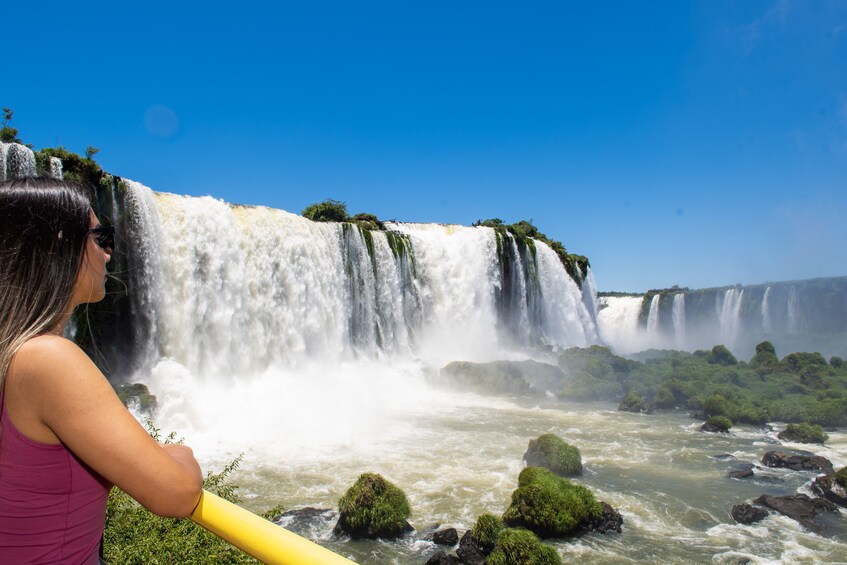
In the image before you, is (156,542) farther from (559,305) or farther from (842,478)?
(559,305)

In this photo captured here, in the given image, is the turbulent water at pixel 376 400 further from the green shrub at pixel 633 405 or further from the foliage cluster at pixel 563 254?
the foliage cluster at pixel 563 254

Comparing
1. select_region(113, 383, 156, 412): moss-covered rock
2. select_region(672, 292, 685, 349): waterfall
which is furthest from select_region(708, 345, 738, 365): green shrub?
select_region(113, 383, 156, 412): moss-covered rock

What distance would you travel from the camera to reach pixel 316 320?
23297mm

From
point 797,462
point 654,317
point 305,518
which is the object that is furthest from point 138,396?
point 654,317

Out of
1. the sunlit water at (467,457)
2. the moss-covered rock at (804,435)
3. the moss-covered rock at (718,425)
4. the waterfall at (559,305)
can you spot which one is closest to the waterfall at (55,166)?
the sunlit water at (467,457)

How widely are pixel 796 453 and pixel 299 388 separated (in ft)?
51.1

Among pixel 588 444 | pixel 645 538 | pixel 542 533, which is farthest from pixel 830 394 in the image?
pixel 542 533

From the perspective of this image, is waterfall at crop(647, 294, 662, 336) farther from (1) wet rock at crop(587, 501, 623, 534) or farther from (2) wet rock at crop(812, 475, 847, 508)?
(1) wet rock at crop(587, 501, 623, 534)

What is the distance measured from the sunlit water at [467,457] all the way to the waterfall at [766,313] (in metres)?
30.4

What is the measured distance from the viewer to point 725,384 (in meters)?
24.3

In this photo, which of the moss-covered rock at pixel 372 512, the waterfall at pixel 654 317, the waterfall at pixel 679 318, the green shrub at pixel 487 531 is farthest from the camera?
the waterfall at pixel 654 317

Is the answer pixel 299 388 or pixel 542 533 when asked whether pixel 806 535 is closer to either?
pixel 542 533

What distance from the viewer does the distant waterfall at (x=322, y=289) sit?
18.4 metres

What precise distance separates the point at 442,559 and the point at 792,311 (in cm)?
4687
